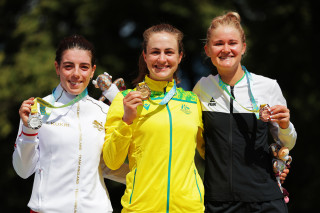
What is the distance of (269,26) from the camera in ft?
41.4

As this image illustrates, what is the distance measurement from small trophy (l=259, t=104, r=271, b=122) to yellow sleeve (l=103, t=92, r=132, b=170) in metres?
1.08

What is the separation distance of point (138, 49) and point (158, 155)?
1010 centimetres

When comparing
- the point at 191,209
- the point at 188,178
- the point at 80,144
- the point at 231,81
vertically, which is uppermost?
the point at 231,81

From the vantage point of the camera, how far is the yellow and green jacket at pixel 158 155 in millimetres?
3488

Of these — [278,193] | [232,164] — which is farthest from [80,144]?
[278,193]

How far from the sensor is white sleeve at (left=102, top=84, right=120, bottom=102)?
4.24m

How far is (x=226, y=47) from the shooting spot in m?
3.90

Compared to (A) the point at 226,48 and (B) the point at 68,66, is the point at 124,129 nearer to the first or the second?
(B) the point at 68,66

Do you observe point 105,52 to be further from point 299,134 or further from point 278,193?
point 278,193

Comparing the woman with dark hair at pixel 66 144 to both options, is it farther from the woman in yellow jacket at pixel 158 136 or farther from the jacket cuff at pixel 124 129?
the jacket cuff at pixel 124 129

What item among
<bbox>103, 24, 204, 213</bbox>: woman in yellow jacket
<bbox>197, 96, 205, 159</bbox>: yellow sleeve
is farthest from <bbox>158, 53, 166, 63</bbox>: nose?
<bbox>197, 96, 205, 159</bbox>: yellow sleeve

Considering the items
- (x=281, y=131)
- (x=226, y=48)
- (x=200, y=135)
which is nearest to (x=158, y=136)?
(x=200, y=135)

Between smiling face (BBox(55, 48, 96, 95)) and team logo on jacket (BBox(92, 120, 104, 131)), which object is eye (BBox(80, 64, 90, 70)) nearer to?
smiling face (BBox(55, 48, 96, 95))

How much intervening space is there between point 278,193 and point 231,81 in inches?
41.5
